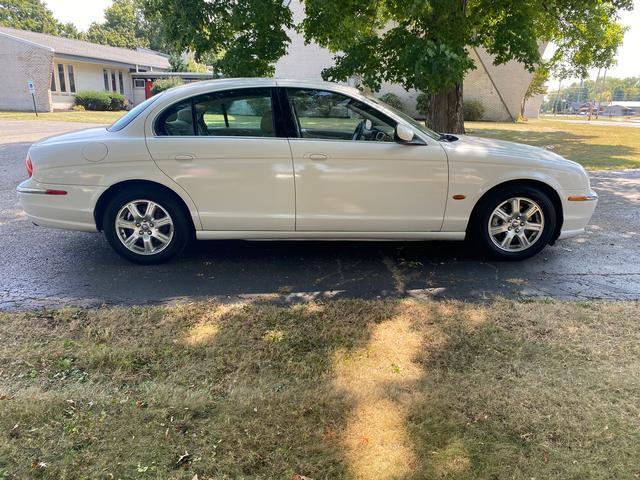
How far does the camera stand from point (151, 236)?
15.6 feet

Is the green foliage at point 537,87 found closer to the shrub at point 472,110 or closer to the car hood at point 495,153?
the shrub at point 472,110

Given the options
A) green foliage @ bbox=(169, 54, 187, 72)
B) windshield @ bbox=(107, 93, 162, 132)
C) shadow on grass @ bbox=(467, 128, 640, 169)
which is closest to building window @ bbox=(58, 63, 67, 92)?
green foliage @ bbox=(169, 54, 187, 72)

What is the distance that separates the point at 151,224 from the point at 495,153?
11.3 ft

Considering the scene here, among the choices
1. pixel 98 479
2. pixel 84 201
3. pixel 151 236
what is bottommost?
pixel 98 479

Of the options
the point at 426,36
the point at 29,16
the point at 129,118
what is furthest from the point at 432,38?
the point at 29,16

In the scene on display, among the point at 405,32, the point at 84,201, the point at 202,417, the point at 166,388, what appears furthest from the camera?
the point at 405,32

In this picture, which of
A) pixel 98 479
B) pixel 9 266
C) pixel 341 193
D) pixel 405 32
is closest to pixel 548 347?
pixel 341 193

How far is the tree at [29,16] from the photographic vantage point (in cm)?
6031

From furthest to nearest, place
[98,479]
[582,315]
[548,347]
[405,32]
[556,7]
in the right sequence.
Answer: [556,7], [405,32], [582,315], [548,347], [98,479]

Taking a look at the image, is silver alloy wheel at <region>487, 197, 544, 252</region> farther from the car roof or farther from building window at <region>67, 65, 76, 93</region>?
building window at <region>67, 65, 76, 93</region>

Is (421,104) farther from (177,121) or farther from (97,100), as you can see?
(177,121)

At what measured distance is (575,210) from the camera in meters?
4.98

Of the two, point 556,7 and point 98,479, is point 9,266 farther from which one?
point 556,7

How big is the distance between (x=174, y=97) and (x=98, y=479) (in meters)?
3.49
